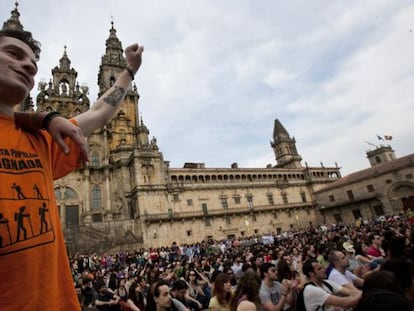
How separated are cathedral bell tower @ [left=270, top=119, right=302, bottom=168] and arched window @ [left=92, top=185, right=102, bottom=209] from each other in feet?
125

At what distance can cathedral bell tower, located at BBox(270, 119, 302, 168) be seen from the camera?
2238 inches

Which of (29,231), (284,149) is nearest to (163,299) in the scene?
(29,231)

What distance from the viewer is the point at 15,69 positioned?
1495 millimetres

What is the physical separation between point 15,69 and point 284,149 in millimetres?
59799

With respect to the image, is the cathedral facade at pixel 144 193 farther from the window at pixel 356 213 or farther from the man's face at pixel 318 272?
the man's face at pixel 318 272

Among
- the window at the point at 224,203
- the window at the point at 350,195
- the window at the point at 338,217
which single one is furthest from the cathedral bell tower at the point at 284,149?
the window at the point at 224,203

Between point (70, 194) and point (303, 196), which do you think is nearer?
point (70, 194)

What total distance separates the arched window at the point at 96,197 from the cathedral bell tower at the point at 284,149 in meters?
38.1

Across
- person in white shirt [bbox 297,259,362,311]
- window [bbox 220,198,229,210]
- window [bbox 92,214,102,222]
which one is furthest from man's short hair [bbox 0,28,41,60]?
window [bbox 220,198,229,210]

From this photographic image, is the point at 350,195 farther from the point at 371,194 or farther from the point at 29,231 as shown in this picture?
the point at 29,231

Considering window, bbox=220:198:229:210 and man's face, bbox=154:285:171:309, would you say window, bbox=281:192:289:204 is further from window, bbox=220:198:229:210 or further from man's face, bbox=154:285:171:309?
man's face, bbox=154:285:171:309

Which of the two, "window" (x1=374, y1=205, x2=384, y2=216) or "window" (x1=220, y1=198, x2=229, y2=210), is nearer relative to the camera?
"window" (x1=220, y1=198, x2=229, y2=210)

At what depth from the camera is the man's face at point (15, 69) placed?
4.76 feet

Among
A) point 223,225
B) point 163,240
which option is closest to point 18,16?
point 163,240
